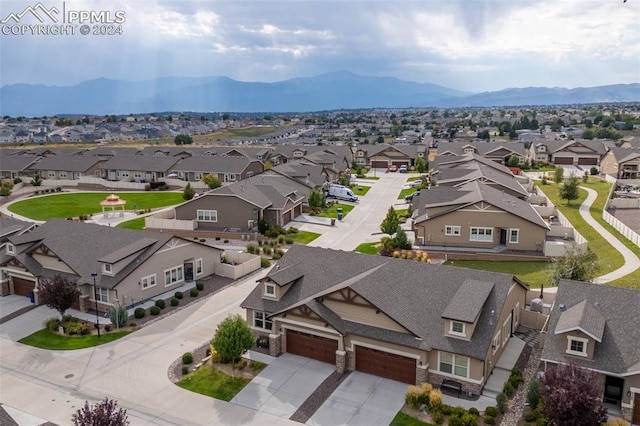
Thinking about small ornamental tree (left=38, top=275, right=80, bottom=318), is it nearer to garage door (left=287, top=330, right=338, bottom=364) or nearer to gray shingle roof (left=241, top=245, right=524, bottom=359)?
gray shingle roof (left=241, top=245, right=524, bottom=359)

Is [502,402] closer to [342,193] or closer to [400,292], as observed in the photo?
[400,292]

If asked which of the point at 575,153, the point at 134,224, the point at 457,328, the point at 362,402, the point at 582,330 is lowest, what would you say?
the point at 362,402

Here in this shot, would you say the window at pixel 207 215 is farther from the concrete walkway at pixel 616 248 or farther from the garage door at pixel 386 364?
the concrete walkway at pixel 616 248

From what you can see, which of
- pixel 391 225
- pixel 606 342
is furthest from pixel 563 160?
pixel 606 342

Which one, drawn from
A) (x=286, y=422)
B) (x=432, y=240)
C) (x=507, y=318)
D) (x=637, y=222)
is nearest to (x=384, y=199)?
(x=432, y=240)

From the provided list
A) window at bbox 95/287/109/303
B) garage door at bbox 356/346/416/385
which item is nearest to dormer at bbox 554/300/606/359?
garage door at bbox 356/346/416/385

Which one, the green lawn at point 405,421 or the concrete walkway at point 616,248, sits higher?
the concrete walkway at point 616,248

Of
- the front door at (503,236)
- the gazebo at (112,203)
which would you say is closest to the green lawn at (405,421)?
the front door at (503,236)

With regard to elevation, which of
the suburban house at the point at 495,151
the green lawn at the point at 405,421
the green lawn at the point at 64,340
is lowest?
the green lawn at the point at 64,340
